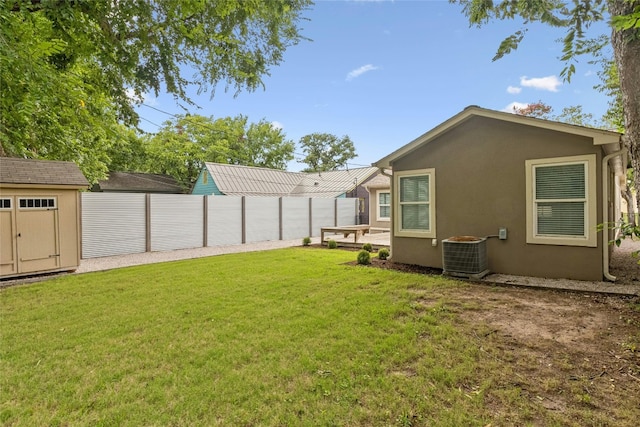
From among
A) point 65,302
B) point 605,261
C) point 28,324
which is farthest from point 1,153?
point 605,261

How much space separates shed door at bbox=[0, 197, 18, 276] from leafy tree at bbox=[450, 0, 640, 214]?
30.2ft

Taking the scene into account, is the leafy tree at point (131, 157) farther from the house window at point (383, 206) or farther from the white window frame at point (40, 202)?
the house window at point (383, 206)

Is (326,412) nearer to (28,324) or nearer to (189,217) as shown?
(28,324)

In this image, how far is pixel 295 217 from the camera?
15.5 m

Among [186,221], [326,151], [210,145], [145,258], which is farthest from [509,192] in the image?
[326,151]

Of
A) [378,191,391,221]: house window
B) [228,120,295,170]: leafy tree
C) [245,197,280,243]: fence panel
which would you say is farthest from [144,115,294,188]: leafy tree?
[378,191,391,221]: house window

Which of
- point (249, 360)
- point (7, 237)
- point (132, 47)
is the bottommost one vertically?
point (249, 360)

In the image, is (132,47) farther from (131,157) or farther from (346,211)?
(131,157)

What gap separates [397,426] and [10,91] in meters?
6.41

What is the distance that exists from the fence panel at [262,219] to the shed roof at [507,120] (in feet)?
23.9

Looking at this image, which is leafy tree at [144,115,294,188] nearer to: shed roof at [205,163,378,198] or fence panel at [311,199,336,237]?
shed roof at [205,163,378,198]

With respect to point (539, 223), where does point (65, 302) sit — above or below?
below

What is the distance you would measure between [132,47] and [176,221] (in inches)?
287

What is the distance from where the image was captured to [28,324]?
163 inches
